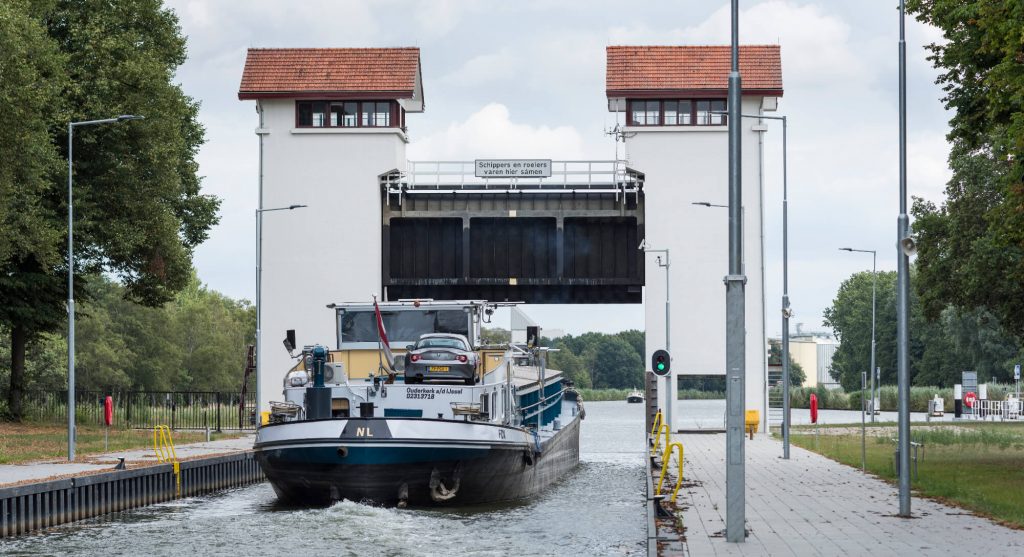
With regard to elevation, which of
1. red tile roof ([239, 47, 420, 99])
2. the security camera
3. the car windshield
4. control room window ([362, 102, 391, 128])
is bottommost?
the car windshield

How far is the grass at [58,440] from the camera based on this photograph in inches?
1404

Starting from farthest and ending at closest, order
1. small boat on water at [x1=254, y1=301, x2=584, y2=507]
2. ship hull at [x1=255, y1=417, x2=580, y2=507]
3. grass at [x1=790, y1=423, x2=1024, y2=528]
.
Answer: small boat on water at [x1=254, y1=301, x2=584, y2=507], ship hull at [x1=255, y1=417, x2=580, y2=507], grass at [x1=790, y1=423, x2=1024, y2=528]

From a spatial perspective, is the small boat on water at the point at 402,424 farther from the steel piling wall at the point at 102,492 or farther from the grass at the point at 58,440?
the grass at the point at 58,440

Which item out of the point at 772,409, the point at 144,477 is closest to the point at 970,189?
the point at 144,477

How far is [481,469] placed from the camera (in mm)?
29047

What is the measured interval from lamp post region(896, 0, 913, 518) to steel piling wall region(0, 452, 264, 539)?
590 inches

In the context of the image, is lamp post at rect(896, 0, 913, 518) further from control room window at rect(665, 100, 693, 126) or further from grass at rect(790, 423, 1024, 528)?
control room window at rect(665, 100, 693, 126)

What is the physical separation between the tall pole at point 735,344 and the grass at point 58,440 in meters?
21.0

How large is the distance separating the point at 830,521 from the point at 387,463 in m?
9.86

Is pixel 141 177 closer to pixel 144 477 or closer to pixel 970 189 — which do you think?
pixel 144 477

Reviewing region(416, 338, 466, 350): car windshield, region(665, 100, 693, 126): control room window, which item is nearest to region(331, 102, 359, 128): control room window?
region(665, 100, 693, 126): control room window

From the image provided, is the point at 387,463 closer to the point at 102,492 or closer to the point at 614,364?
the point at 102,492

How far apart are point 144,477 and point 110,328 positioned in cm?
7830

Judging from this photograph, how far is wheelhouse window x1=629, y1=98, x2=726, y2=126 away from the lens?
196 feet
